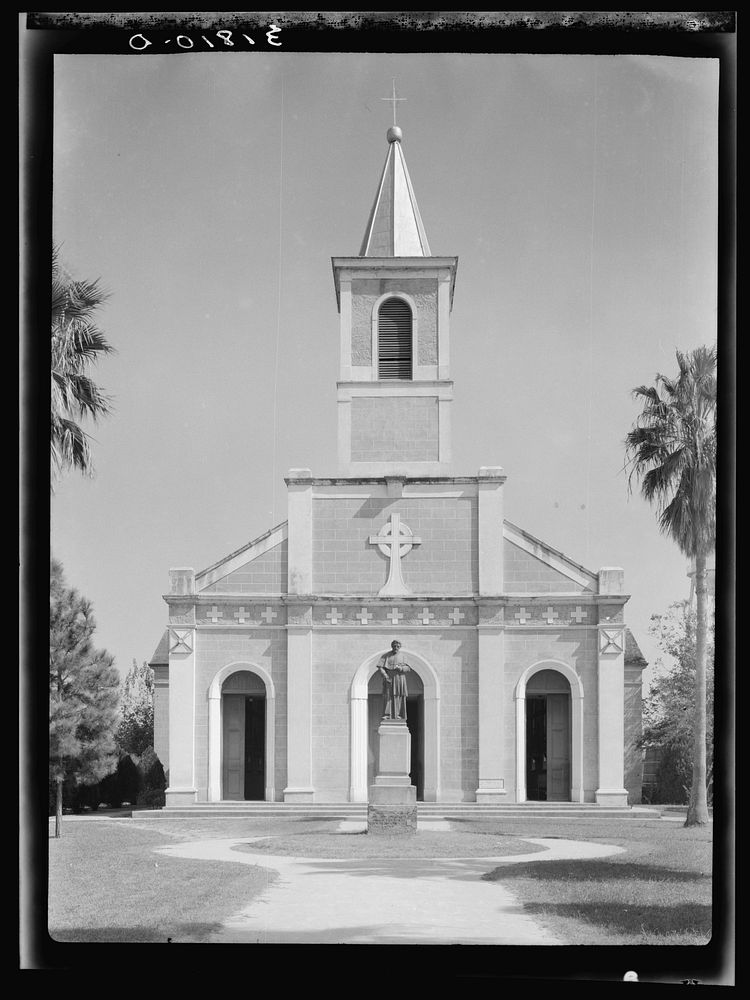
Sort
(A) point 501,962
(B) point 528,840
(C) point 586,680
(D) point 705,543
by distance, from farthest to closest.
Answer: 1. (C) point 586,680
2. (B) point 528,840
3. (D) point 705,543
4. (A) point 501,962

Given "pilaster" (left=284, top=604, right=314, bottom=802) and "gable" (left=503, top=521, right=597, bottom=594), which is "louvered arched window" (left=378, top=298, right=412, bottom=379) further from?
"pilaster" (left=284, top=604, right=314, bottom=802)

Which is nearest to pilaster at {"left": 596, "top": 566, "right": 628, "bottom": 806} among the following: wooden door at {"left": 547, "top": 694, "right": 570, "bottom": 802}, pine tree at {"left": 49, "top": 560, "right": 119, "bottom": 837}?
wooden door at {"left": 547, "top": 694, "right": 570, "bottom": 802}

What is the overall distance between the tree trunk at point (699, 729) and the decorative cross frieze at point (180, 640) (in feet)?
34.8

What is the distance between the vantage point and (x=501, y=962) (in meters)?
11.8

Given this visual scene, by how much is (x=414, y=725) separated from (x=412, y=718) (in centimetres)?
18

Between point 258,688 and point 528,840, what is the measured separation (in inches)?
318

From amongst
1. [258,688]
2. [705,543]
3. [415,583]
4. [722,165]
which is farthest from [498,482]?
[722,165]

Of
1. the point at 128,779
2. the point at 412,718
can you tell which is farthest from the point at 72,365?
the point at 412,718

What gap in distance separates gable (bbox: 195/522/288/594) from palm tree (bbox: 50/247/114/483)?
9855mm

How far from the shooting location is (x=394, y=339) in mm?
Result: 27578

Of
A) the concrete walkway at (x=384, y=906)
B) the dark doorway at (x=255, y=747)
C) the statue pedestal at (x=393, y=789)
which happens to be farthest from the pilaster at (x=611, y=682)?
the dark doorway at (x=255, y=747)

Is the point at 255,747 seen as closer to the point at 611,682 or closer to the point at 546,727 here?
the point at 546,727

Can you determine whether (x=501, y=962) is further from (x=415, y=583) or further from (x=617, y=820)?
(x=415, y=583)

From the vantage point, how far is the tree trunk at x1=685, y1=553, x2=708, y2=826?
1705 centimetres
